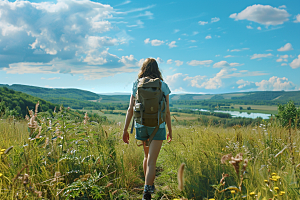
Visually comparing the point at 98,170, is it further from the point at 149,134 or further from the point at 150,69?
the point at 150,69

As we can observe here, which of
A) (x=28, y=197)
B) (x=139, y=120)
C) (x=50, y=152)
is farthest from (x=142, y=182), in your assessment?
(x=28, y=197)

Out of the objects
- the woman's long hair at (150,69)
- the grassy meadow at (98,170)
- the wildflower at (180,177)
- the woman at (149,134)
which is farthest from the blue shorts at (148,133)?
the wildflower at (180,177)

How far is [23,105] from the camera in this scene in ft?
260

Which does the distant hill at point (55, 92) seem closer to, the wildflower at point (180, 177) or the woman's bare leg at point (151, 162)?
the woman's bare leg at point (151, 162)

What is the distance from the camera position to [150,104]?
3270mm

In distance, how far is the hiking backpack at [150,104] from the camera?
10.7 feet

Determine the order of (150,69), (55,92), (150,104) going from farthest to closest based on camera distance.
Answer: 1. (55,92)
2. (150,69)
3. (150,104)

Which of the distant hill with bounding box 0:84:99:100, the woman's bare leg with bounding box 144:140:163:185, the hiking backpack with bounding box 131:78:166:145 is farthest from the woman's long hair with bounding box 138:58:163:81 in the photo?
the distant hill with bounding box 0:84:99:100

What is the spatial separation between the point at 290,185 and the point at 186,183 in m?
1.43

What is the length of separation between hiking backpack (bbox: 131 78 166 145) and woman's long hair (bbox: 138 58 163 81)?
0.79 feet

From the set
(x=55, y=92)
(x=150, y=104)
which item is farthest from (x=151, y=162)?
(x=55, y=92)

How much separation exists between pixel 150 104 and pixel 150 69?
2.26 ft

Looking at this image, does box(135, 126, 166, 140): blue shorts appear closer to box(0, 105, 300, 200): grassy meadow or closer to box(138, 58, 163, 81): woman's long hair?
box(0, 105, 300, 200): grassy meadow

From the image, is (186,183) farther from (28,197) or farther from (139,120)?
(28,197)
